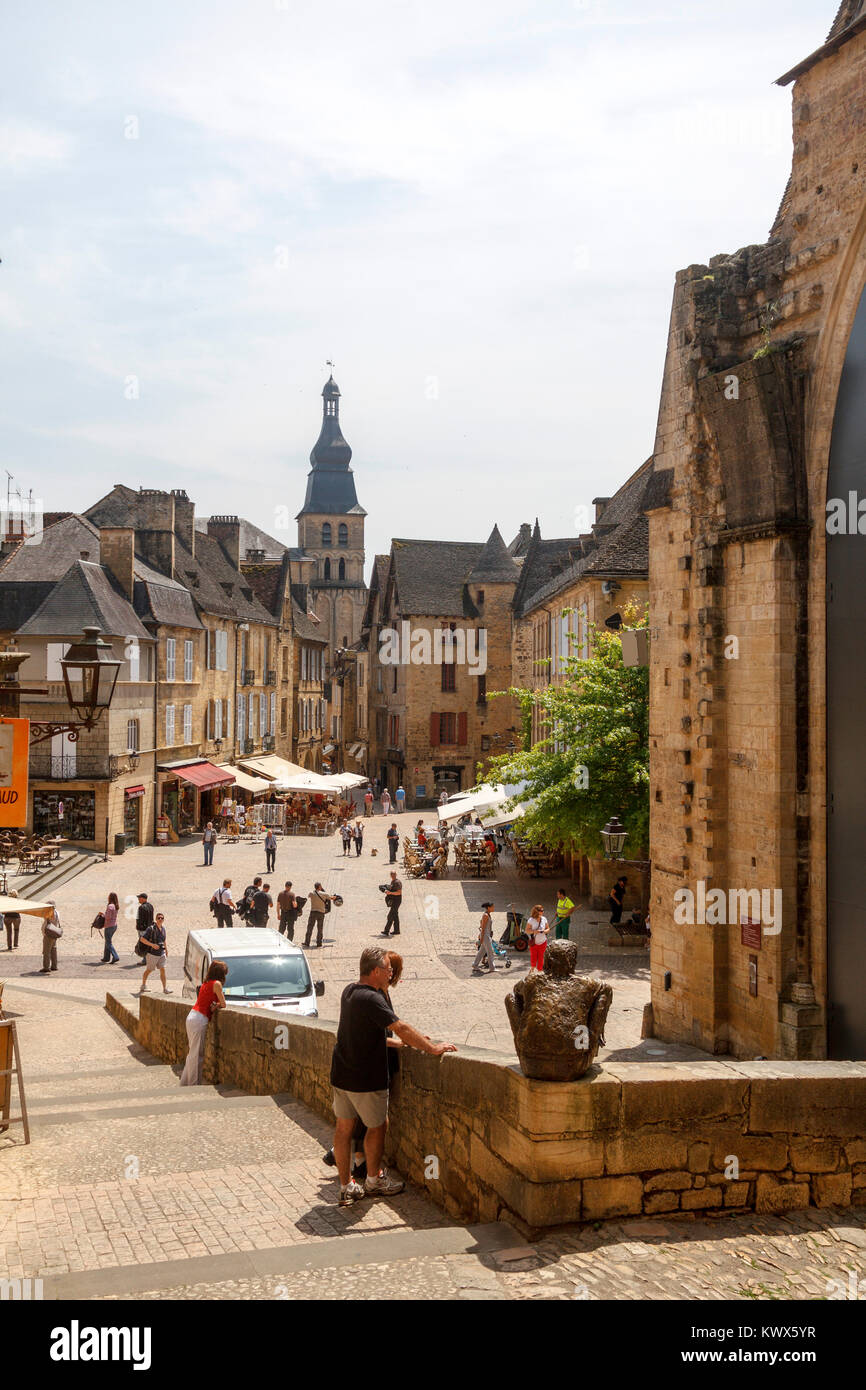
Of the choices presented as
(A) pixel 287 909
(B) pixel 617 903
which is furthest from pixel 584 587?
(A) pixel 287 909

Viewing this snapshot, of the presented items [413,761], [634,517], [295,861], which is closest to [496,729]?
[413,761]

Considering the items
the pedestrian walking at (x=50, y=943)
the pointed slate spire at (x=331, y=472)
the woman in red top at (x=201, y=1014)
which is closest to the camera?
the woman in red top at (x=201, y=1014)

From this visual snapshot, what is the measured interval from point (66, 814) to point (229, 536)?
2285 centimetres

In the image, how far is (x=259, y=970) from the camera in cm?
1254

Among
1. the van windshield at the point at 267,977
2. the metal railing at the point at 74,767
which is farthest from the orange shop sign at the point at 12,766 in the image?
the metal railing at the point at 74,767

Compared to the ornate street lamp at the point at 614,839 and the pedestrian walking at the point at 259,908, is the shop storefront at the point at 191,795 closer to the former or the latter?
the pedestrian walking at the point at 259,908

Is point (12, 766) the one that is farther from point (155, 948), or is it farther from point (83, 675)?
point (155, 948)

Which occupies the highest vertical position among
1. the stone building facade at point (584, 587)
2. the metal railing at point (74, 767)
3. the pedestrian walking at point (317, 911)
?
the stone building facade at point (584, 587)

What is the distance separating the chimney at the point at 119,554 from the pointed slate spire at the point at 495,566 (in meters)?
25.3

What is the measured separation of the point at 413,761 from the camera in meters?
56.5

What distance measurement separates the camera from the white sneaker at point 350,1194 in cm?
589

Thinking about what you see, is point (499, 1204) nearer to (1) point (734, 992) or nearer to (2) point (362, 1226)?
(2) point (362, 1226)

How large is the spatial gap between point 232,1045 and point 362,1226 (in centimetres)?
478

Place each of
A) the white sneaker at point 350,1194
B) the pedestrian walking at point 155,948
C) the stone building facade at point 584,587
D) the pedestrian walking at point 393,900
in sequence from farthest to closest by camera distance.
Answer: the stone building facade at point 584,587
the pedestrian walking at point 393,900
the pedestrian walking at point 155,948
the white sneaker at point 350,1194
